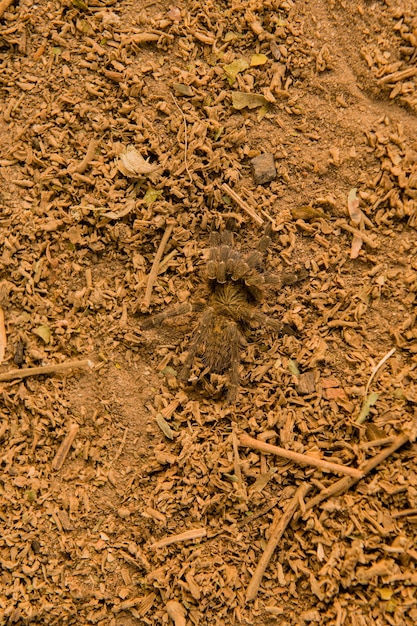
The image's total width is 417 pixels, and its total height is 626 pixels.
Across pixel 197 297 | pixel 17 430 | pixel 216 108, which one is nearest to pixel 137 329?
pixel 197 297

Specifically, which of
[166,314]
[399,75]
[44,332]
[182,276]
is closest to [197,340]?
[166,314]

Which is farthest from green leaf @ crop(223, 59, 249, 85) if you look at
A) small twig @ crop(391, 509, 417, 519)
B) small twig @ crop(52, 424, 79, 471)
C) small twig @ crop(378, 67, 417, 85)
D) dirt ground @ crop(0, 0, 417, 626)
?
small twig @ crop(391, 509, 417, 519)

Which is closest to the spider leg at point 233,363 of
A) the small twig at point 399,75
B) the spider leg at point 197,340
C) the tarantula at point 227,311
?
the tarantula at point 227,311

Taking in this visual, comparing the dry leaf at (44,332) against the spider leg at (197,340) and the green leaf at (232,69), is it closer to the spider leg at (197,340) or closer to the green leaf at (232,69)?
the spider leg at (197,340)

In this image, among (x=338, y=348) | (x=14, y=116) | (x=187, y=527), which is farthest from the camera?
(x=14, y=116)

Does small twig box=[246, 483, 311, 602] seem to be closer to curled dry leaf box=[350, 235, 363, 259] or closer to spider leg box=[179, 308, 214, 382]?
spider leg box=[179, 308, 214, 382]

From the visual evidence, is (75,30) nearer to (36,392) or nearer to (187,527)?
(36,392)

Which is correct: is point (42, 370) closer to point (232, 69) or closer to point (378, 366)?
point (378, 366)
